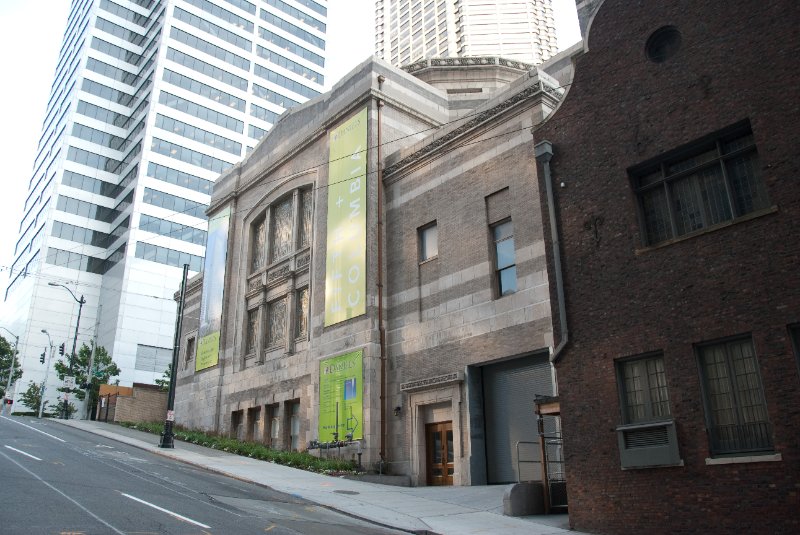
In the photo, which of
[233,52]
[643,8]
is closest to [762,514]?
[643,8]

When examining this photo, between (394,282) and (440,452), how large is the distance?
A: 7.09 m

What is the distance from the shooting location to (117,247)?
81188mm

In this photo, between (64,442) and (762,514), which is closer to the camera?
(762,514)

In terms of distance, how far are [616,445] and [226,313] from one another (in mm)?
28508

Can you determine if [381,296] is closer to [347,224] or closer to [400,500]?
[347,224]

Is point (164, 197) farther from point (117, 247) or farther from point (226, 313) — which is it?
point (226, 313)

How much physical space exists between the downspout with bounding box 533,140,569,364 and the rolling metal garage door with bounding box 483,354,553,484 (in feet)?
17.7

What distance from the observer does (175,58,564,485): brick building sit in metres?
22.3

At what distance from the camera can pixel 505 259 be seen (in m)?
23.0

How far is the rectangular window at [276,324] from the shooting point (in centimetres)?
3362

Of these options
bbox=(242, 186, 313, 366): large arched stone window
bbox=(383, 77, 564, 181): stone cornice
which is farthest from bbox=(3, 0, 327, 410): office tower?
bbox=(383, 77, 564, 181): stone cornice

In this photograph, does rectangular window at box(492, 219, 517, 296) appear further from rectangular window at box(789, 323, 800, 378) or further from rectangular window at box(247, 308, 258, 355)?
rectangular window at box(247, 308, 258, 355)

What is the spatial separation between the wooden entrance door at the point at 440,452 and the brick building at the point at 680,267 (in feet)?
29.6

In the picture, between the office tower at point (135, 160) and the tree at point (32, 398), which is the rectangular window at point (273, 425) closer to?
the tree at point (32, 398)
